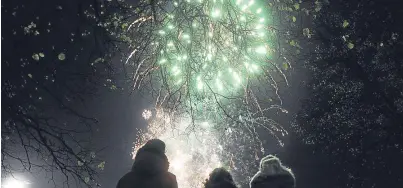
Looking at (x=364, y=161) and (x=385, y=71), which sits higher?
(x=385, y=71)

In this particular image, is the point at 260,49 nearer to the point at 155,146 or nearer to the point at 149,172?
the point at 155,146

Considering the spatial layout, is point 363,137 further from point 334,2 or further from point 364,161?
point 334,2

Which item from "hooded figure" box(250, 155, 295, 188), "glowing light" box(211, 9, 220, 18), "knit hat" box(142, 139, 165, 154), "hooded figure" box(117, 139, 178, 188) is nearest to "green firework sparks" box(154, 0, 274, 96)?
"glowing light" box(211, 9, 220, 18)

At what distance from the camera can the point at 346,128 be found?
1852 centimetres

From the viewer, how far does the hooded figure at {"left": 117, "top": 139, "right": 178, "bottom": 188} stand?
390cm

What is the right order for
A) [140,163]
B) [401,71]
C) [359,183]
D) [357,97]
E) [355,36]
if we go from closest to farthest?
[140,163], [401,71], [355,36], [357,97], [359,183]

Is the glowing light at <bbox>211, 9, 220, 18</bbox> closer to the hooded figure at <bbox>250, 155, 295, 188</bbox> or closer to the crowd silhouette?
the crowd silhouette

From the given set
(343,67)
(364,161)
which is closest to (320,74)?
(343,67)

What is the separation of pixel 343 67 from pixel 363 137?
13.8 ft

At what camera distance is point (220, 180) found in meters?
4.16

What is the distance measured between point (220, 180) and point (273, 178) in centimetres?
69

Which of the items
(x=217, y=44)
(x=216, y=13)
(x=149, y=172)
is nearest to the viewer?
(x=149, y=172)

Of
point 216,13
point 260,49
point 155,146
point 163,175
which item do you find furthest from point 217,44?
point 163,175

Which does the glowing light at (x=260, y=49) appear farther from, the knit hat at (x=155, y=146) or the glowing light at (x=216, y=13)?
the knit hat at (x=155, y=146)
